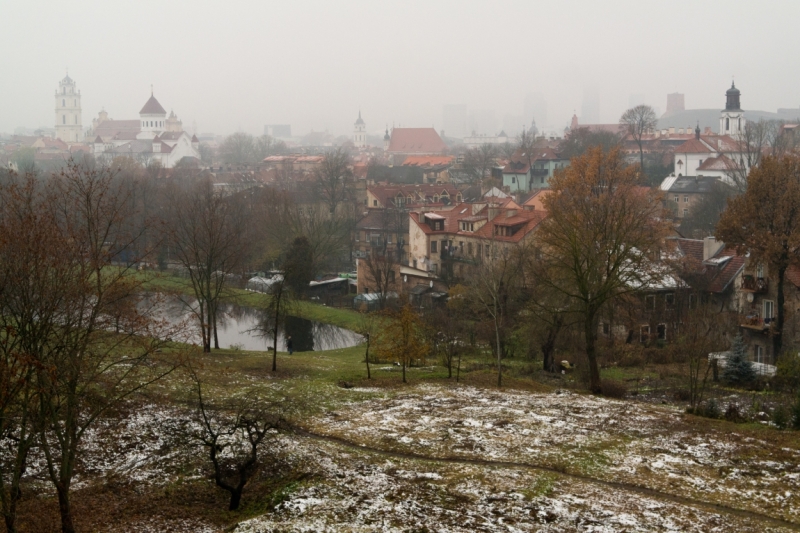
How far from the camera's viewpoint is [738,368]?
24109 millimetres

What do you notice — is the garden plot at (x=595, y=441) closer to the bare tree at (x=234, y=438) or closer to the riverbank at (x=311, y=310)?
the bare tree at (x=234, y=438)

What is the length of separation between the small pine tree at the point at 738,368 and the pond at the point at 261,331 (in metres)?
15.9

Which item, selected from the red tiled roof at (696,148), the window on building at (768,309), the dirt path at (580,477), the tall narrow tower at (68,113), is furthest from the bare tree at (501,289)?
the tall narrow tower at (68,113)

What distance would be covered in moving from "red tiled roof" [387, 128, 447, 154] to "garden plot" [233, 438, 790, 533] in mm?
180002

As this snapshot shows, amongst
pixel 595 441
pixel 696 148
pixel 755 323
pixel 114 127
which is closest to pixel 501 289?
pixel 755 323

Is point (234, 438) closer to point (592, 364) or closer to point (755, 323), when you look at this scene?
point (592, 364)

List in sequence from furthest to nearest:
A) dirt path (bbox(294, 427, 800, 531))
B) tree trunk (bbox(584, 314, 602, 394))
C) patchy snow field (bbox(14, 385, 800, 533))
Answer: tree trunk (bbox(584, 314, 602, 394)) → dirt path (bbox(294, 427, 800, 531)) → patchy snow field (bbox(14, 385, 800, 533))

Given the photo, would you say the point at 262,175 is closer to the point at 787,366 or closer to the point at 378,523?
the point at 787,366

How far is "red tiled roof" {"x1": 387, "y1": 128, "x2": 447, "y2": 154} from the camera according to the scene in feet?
637

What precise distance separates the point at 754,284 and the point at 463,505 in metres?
20.7

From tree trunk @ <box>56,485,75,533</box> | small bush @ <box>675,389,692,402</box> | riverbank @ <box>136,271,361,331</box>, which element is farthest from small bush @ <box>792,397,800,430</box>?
riverbank @ <box>136,271,361,331</box>

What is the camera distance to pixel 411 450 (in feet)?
52.1

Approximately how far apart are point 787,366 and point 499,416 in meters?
10.3

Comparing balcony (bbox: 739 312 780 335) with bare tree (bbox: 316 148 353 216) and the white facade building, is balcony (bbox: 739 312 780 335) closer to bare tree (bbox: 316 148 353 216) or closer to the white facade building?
bare tree (bbox: 316 148 353 216)
